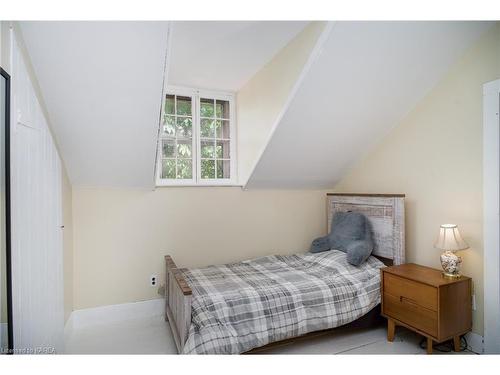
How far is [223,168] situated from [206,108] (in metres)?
0.72

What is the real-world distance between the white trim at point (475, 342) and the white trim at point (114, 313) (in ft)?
8.63

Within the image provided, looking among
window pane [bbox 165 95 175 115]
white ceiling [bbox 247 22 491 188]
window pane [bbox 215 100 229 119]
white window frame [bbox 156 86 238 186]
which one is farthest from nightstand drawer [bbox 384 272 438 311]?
window pane [bbox 165 95 175 115]

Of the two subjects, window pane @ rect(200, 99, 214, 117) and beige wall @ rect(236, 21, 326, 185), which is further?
window pane @ rect(200, 99, 214, 117)

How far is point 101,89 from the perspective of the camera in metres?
2.15

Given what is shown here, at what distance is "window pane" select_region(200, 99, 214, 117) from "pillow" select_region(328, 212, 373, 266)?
73.1 inches

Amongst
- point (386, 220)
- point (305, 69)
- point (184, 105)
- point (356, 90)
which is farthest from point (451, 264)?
point (184, 105)

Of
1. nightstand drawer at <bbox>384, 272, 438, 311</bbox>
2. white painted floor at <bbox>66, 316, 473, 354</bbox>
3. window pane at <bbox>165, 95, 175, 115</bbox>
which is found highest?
window pane at <bbox>165, 95, 175, 115</bbox>

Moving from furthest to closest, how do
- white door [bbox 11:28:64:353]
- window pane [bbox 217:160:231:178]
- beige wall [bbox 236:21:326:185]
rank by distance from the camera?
1. window pane [bbox 217:160:231:178]
2. beige wall [bbox 236:21:326:185]
3. white door [bbox 11:28:64:353]

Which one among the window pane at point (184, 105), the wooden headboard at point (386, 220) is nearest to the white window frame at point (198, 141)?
the window pane at point (184, 105)

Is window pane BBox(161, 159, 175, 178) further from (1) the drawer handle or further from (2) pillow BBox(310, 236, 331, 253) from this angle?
(1) the drawer handle

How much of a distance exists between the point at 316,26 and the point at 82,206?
252 cm

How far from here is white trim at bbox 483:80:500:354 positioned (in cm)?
218

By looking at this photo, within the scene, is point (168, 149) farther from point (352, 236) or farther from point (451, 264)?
point (451, 264)
